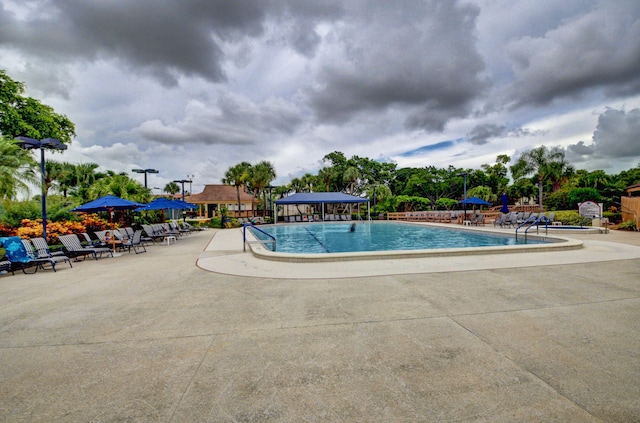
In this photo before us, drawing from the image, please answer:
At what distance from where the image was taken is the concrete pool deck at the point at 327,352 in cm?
215

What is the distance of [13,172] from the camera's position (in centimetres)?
978

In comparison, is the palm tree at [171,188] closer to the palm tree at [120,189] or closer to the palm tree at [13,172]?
the palm tree at [120,189]

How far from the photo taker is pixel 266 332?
3520 millimetres

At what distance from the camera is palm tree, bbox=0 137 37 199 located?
9680mm

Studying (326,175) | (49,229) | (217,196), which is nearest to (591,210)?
(49,229)

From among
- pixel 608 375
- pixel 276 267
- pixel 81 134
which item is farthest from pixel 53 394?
pixel 81 134

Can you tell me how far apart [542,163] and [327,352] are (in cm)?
4273

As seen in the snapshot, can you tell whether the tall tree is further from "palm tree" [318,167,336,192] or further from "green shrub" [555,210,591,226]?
"green shrub" [555,210,591,226]

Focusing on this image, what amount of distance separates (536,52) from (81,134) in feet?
111

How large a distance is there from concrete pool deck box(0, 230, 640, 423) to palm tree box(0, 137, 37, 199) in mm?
6627

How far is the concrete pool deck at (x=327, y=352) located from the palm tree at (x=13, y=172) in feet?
21.7

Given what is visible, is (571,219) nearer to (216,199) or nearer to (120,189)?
(120,189)

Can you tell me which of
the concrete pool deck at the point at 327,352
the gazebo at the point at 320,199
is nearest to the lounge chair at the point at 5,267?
the concrete pool deck at the point at 327,352

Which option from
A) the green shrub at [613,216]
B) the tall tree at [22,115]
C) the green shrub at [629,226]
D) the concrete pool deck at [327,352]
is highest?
the tall tree at [22,115]
